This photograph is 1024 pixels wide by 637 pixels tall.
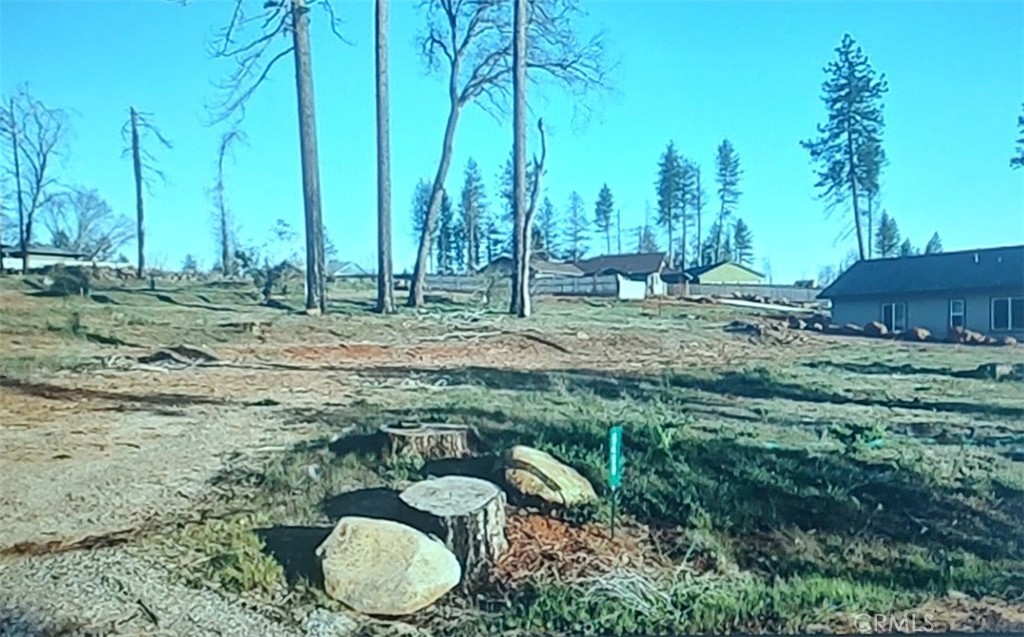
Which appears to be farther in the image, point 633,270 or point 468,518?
point 633,270

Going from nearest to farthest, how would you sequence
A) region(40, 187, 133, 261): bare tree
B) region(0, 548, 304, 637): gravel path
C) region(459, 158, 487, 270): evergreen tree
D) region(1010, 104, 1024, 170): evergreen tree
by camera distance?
region(0, 548, 304, 637): gravel path → region(40, 187, 133, 261): bare tree → region(459, 158, 487, 270): evergreen tree → region(1010, 104, 1024, 170): evergreen tree

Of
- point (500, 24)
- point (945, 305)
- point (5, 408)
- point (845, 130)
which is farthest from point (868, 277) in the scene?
point (5, 408)

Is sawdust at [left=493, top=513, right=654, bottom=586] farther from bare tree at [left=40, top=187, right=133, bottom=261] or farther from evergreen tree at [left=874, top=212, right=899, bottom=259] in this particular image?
bare tree at [left=40, top=187, right=133, bottom=261]

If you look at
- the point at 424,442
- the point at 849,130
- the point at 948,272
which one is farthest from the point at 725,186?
the point at 424,442

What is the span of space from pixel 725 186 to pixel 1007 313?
145 centimetres

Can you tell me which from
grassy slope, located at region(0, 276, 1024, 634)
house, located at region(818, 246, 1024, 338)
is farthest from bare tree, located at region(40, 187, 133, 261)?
house, located at region(818, 246, 1024, 338)

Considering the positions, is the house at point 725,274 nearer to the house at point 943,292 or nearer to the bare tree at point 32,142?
the house at point 943,292

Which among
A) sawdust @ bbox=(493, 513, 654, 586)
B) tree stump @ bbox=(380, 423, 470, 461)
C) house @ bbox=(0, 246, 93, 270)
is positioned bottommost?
sawdust @ bbox=(493, 513, 654, 586)

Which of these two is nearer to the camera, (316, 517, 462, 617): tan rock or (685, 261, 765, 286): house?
(316, 517, 462, 617): tan rock

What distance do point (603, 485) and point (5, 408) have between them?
253 centimetres

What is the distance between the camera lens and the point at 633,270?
414cm

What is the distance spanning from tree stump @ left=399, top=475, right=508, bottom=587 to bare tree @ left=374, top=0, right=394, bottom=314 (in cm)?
92

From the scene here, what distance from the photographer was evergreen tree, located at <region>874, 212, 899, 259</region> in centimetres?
411

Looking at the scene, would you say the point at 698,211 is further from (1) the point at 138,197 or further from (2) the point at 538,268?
(1) the point at 138,197
